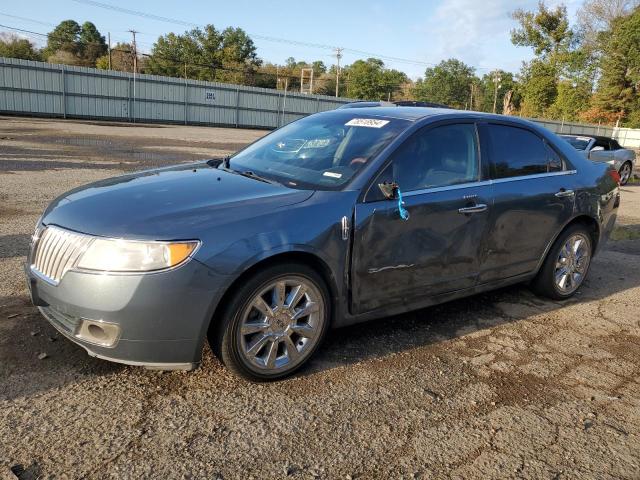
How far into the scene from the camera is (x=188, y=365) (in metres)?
2.91

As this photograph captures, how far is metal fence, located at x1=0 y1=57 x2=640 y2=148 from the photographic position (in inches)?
1129

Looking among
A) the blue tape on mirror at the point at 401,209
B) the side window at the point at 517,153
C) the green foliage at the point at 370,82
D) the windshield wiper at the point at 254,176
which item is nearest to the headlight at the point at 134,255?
the windshield wiper at the point at 254,176

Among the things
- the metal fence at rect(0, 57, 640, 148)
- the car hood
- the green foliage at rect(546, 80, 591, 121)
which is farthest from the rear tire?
the green foliage at rect(546, 80, 591, 121)

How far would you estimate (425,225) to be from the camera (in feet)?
12.1

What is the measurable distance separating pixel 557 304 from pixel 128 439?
3.96m

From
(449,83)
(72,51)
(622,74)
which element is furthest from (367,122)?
(449,83)

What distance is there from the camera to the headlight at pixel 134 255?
2.72 m

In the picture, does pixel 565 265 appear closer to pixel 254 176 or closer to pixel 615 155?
pixel 254 176

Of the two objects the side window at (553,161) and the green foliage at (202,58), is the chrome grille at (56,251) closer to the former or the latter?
the side window at (553,161)

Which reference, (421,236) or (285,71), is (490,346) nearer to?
(421,236)

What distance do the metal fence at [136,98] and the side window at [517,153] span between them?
1985 centimetres

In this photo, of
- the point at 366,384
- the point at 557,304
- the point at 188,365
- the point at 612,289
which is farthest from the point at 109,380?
the point at 612,289

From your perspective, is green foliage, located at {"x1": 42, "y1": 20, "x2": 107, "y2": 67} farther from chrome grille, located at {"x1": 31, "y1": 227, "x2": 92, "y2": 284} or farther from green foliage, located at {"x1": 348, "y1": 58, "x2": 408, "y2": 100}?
chrome grille, located at {"x1": 31, "y1": 227, "x2": 92, "y2": 284}

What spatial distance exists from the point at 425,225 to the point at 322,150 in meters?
0.93
